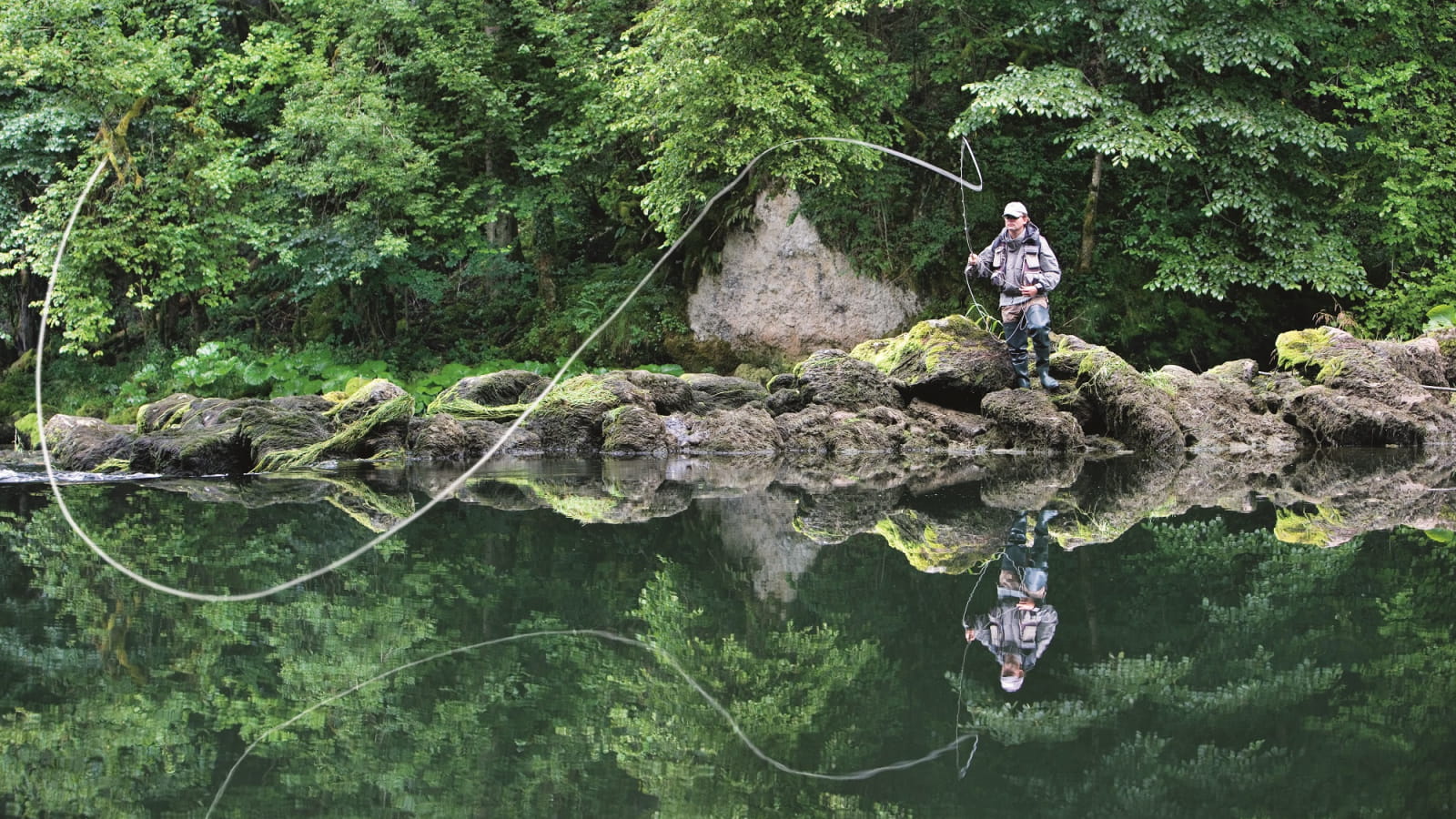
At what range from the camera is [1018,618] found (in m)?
4.61

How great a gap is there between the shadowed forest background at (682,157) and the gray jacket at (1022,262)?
132 inches

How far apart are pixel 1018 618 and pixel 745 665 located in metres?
1.14

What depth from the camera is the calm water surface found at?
3041mm

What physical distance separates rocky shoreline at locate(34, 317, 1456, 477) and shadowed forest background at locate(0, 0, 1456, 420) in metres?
2.83

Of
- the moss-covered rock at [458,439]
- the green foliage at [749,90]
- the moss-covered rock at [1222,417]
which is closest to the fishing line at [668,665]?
the moss-covered rock at [458,439]

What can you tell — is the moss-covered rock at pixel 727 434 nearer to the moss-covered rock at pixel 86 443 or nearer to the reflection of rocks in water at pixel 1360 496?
the reflection of rocks in water at pixel 1360 496

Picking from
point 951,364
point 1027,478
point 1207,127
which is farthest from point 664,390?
point 1207,127

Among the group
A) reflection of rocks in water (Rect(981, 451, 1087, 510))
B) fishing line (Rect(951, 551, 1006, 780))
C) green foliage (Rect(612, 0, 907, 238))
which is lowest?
reflection of rocks in water (Rect(981, 451, 1087, 510))

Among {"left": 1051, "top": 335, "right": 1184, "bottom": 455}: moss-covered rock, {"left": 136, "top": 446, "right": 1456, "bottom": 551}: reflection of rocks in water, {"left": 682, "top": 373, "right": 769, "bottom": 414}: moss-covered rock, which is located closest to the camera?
{"left": 136, "top": 446, "right": 1456, "bottom": 551}: reflection of rocks in water

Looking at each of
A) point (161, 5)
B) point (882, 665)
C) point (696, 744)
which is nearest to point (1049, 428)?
point (882, 665)

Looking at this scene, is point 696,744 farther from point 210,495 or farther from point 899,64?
point 899,64

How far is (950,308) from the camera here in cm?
1678

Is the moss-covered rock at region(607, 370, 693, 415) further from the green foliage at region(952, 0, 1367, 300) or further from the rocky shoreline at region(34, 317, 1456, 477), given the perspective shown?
the green foliage at region(952, 0, 1367, 300)

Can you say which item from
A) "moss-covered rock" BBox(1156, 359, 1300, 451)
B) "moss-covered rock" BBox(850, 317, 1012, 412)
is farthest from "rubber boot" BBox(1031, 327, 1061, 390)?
"moss-covered rock" BBox(1156, 359, 1300, 451)
